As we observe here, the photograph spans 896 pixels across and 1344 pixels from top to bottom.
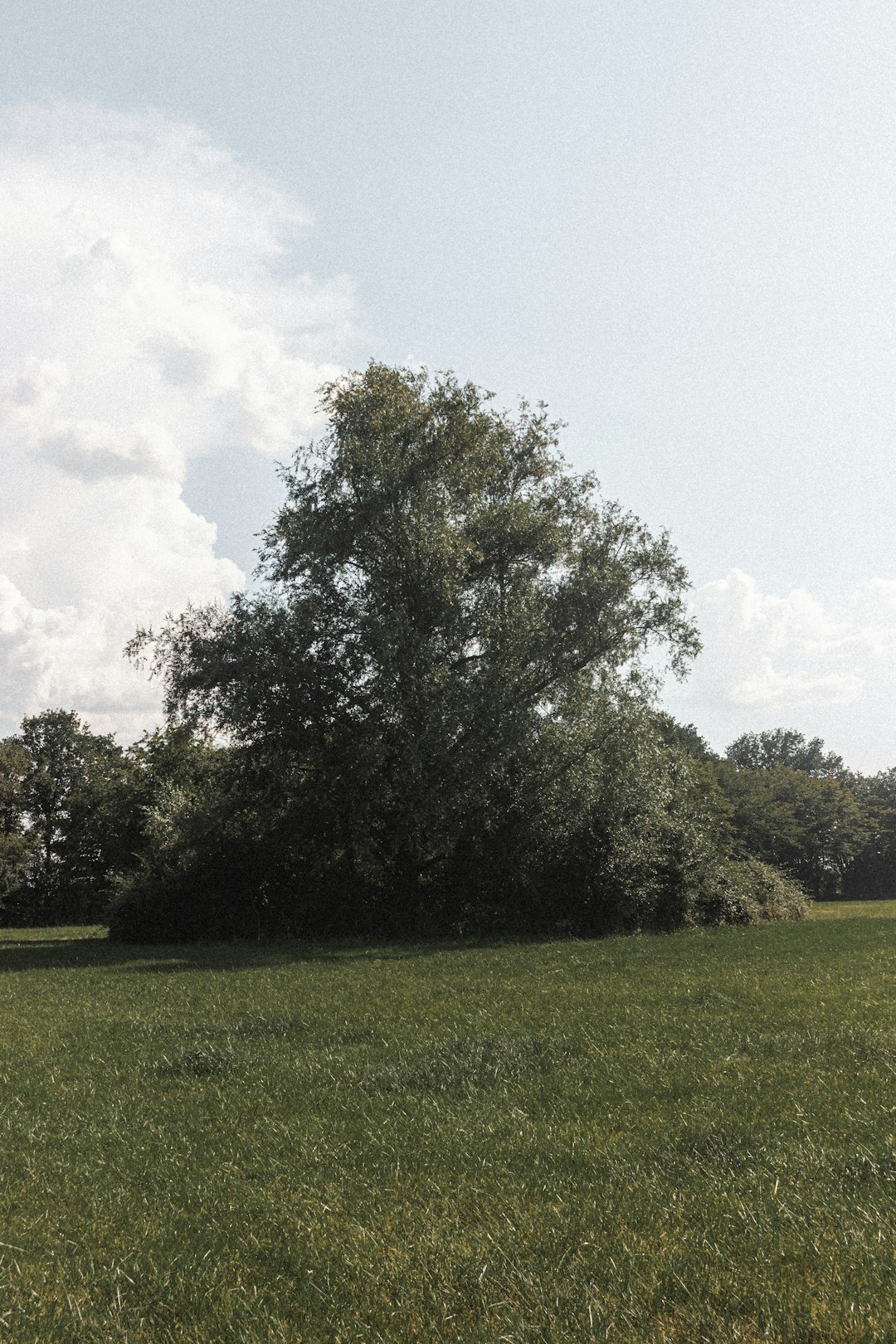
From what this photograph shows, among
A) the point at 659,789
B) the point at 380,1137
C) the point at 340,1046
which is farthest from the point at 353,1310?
the point at 659,789

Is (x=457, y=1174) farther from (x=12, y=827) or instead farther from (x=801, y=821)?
(x=12, y=827)

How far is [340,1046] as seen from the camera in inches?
460

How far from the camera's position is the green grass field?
16.6ft

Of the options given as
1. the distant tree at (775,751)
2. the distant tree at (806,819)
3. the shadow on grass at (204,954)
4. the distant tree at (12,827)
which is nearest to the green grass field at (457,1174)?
the shadow on grass at (204,954)

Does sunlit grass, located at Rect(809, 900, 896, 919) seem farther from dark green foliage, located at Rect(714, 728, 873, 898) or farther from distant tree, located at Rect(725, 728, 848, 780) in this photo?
distant tree, located at Rect(725, 728, 848, 780)

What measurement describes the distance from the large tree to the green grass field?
53.3 feet

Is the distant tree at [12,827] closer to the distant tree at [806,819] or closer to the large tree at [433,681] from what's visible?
the large tree at [433,681]

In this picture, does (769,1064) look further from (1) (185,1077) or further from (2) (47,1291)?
(2) (47,1291)

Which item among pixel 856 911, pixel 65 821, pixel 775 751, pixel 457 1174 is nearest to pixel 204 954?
pixel 457 1174

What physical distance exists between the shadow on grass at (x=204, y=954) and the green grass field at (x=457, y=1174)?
9886 millimetres

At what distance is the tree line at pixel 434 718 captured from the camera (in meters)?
30.4

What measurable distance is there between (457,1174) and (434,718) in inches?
875

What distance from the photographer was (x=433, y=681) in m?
29.8

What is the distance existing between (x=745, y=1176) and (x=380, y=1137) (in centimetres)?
291
